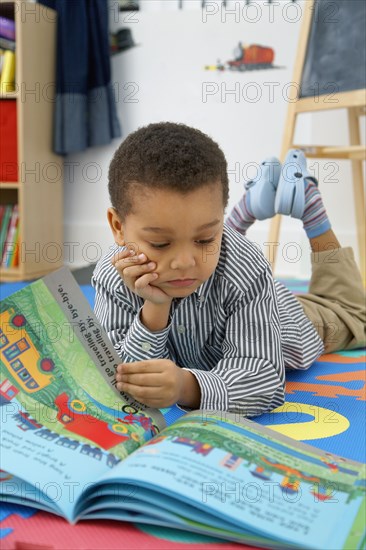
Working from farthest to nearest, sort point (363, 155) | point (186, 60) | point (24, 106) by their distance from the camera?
point (186, 60) < point (24, 106) < point (363, 155)

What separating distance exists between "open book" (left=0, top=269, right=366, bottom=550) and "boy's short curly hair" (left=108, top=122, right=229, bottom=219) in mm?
139

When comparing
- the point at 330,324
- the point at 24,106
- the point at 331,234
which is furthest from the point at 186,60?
the point at 330,324

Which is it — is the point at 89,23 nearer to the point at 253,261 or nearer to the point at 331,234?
the point at 331,234

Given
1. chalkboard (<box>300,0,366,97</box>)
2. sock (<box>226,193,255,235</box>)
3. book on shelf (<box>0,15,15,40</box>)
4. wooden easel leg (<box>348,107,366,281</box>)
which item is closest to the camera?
sock (<box>226,193,255,235</box>)

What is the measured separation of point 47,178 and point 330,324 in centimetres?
159

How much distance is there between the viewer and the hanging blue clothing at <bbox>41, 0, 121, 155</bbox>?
2.44 meters

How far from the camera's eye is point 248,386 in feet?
A: 2.77

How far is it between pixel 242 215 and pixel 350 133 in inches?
35.7

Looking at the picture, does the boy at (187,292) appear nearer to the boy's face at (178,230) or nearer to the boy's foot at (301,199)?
the boy's face at (178,230)

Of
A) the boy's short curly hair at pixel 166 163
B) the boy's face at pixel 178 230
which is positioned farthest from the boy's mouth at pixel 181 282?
the boy's short curly hair at pixel 166 163

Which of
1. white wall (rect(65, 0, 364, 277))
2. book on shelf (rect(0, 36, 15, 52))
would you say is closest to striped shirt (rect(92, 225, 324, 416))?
white wall (rect(65, 0, 364, 277))

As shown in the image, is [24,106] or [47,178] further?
[47,178]

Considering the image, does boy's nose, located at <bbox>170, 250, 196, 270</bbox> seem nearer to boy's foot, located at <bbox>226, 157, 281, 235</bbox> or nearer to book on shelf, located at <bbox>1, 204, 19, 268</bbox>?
boy's foot, located at <bbox>226, 157, 281, 235</bbox>

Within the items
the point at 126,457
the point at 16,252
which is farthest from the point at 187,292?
the point at 16,252
